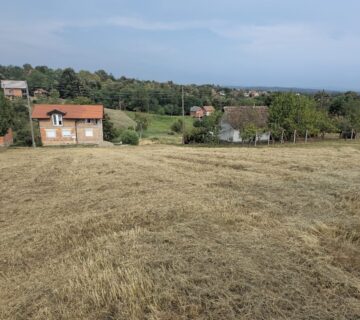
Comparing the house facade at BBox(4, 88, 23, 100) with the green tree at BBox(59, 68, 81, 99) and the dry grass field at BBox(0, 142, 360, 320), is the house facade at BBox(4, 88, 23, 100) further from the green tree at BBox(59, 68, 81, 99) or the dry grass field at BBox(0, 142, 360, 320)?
the dry grass field at BBox(0, 142, 360, 320)

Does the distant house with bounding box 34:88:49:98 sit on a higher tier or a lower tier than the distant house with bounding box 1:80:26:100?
lower

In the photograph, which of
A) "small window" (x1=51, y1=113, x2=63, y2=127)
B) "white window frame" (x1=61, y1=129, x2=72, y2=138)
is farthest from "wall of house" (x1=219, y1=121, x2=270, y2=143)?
"small window" (x1=51, y1=113, x2=63, y2=127)

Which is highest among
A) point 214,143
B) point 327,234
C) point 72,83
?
point 72,83

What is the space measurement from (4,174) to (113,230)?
8.51 meters

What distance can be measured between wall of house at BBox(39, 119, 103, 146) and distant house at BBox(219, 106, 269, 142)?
581 inches

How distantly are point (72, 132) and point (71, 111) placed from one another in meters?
2.43

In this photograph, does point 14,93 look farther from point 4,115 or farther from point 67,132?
point 4,115

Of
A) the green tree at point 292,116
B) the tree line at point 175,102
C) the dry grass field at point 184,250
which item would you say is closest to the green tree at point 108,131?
the tree line at point 175,102

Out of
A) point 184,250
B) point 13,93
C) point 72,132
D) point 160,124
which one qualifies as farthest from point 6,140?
point 13,93

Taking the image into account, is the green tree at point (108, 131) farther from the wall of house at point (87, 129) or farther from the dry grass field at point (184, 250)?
the dry grass field at point (184, 250)

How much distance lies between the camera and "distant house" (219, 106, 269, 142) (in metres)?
35.4

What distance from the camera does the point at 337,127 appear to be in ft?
112

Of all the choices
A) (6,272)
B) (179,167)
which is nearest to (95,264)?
(6,272)

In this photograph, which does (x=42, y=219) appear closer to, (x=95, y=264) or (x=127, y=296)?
(x=95, y=264)
